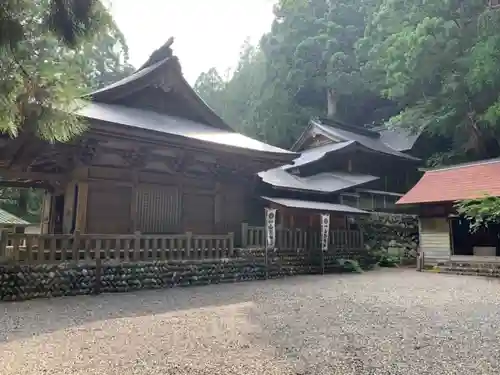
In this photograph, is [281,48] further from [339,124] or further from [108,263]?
[108,263]

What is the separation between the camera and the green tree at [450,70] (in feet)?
63.1

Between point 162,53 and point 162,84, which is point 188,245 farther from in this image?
point 162,53

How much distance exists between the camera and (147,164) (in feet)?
35.9

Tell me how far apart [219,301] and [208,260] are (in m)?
2.60

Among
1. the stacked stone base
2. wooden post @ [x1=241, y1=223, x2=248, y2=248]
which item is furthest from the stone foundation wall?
the stacked stone base

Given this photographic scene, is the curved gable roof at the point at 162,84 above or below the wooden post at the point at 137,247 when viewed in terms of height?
above

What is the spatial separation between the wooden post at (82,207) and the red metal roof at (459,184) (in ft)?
38.5

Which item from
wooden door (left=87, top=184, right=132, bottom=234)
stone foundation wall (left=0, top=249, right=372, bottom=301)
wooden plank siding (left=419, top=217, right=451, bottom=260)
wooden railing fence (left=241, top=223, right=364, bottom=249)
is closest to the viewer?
stone foundation wall (left=0, top=249, right=372, bottom=301)

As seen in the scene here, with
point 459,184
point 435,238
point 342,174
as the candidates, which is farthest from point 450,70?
point 435,238

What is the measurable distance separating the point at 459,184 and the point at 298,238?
7.25 metres

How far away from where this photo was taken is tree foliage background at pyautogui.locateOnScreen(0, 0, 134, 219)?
117 inches

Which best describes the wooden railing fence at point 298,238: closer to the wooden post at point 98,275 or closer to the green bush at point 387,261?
the green bush at point 387,261

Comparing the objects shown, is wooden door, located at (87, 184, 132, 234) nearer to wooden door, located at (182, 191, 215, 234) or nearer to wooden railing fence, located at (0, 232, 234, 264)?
wooden railing fence, located at (0, 232, 234, 264)

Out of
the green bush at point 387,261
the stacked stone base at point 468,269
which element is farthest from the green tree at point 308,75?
the stacked stone base at point 468,269
